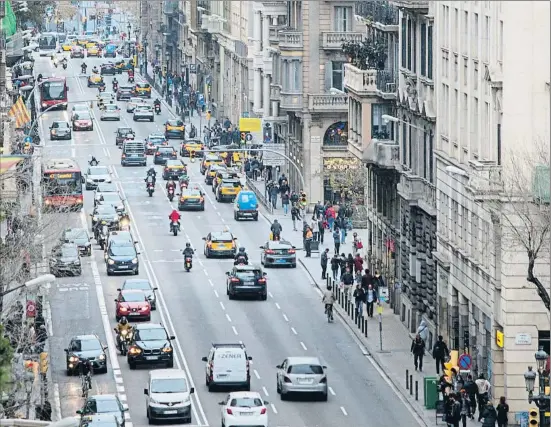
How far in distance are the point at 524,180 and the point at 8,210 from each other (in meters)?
23.7

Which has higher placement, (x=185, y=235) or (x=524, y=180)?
(x=524, y=180)

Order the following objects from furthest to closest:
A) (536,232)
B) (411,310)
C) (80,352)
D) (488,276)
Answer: (411,310) < (80,352) < (488,276) < (536,232)

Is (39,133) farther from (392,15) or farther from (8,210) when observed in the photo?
(8,210)

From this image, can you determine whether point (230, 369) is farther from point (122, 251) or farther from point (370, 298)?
point (122, 251)

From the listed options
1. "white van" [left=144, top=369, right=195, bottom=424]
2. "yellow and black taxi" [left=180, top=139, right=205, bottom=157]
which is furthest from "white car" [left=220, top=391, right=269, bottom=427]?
"yellow and black taxi" [left=180, top=139, right=205, bottom=157]

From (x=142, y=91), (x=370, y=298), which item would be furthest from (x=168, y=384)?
(x=142, y=91)

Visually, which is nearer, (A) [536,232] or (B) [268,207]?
(A) [536,232]

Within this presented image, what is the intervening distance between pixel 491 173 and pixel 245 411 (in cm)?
1035

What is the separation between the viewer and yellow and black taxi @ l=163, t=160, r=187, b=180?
136 meters

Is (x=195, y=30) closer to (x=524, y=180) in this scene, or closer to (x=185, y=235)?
(x=185, y=235)

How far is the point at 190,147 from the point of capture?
493 ft

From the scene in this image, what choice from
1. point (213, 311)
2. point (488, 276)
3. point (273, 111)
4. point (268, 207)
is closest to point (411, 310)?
→ point (213, 311)

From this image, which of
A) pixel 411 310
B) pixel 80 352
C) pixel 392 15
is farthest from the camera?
pixel 392 15

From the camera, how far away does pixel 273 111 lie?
13700 cm
